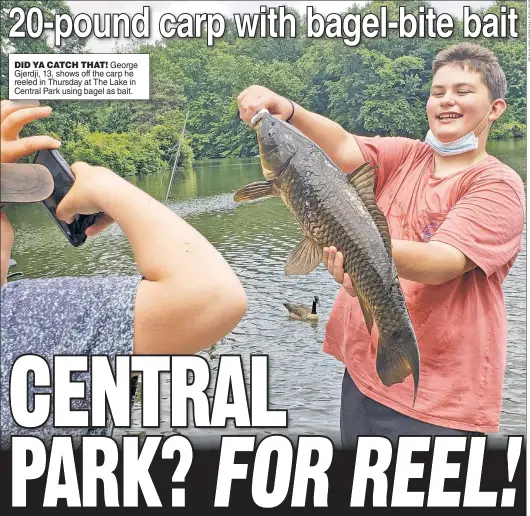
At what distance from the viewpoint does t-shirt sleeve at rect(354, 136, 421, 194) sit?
1846 millimetres

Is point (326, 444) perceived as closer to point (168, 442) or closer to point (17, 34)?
point (168, 442)

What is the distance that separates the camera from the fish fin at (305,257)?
5.51 ft

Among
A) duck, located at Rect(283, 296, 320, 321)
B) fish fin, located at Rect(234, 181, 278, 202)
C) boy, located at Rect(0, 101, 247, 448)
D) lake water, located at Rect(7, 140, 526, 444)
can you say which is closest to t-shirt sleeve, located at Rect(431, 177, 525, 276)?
fish fin, located at Rect(234, 181, 278, 202)

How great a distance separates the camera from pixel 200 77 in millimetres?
3578

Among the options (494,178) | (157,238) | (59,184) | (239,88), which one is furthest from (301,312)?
(157,238)

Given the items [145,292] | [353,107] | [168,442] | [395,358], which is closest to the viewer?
[145,292]

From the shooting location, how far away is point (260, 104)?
171cm

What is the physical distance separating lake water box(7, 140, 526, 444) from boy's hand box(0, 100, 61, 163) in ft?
8.16

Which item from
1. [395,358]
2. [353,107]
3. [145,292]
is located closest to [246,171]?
[353,107]

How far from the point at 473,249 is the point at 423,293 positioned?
0.69 ft

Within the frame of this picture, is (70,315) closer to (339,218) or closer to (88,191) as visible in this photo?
(88,191)

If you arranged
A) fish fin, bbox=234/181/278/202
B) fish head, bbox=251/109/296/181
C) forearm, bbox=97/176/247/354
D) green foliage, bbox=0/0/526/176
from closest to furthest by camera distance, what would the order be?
forearm, bbox=97/176/247/354 < fish head, bbox=251/109/296/181 < fish fin, bbox=234/181/278/202 < green foliage, bbox=0/0/526/176

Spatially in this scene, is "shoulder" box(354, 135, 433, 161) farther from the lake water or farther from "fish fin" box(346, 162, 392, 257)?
the lake water
